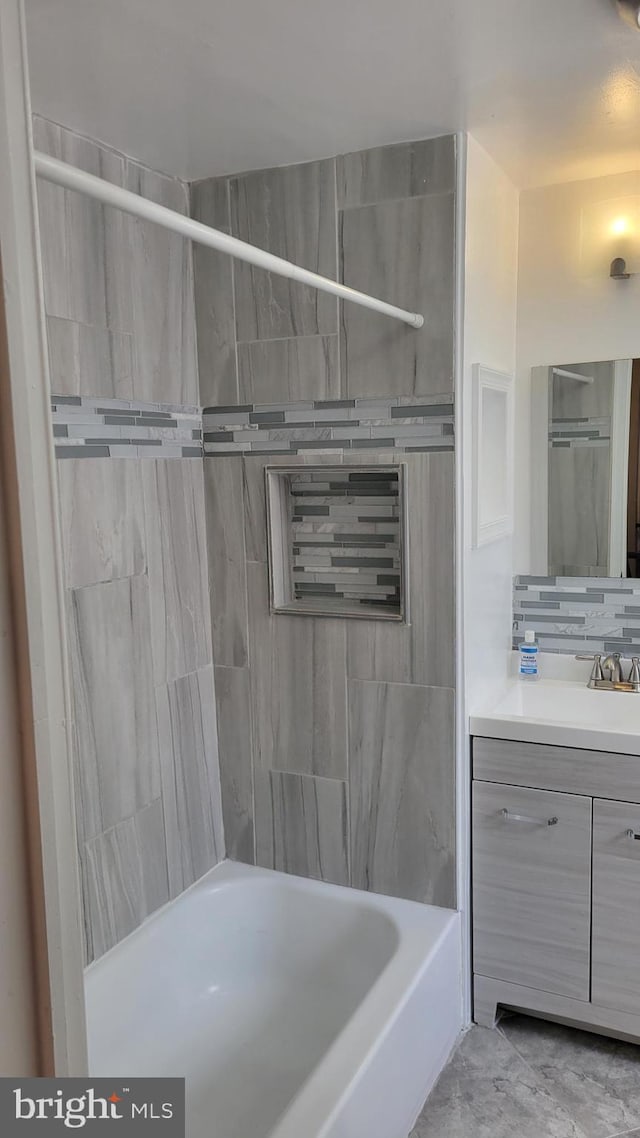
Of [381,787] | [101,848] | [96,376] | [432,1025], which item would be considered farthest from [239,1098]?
[96,376]

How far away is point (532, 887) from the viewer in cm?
236

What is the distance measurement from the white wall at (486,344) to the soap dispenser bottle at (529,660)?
0.17 feet

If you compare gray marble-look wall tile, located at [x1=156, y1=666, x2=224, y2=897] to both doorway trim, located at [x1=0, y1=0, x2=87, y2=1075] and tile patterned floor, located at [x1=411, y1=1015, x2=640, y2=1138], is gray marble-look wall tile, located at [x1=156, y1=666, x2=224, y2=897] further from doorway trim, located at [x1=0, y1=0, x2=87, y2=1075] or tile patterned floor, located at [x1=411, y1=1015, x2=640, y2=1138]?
doorway trim, located at [x1=0, y1=0, x2=87, y2=1075]

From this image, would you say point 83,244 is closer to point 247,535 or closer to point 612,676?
point 247,535

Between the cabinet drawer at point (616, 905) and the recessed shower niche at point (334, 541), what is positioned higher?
the recessed shower niche at point (334, 541)

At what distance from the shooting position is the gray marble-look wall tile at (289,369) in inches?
93.2

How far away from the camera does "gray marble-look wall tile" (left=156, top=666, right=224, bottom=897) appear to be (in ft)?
7.97

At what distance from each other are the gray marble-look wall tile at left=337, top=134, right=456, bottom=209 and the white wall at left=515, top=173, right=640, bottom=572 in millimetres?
608

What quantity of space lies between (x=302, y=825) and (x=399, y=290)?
1.55m

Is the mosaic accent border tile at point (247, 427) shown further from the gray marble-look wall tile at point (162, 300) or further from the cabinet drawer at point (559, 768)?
the cabinet drawer at point (559, 768)

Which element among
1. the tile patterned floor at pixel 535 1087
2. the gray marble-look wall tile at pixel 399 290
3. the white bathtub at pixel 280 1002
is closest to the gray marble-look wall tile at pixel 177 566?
the gray marble-look wall tile at pixel 399 290

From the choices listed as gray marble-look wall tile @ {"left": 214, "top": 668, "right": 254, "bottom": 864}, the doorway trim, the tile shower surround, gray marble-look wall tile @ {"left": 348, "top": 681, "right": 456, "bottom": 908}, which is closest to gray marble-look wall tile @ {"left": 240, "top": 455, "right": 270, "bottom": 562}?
the tile shower surround

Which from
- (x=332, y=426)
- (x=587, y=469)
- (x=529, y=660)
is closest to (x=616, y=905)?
(x=529, y=660)

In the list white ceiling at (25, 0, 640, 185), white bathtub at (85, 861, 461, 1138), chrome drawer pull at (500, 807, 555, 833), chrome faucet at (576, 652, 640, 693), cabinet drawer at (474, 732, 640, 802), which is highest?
white ceiling at (25, 0, 640, 185)
